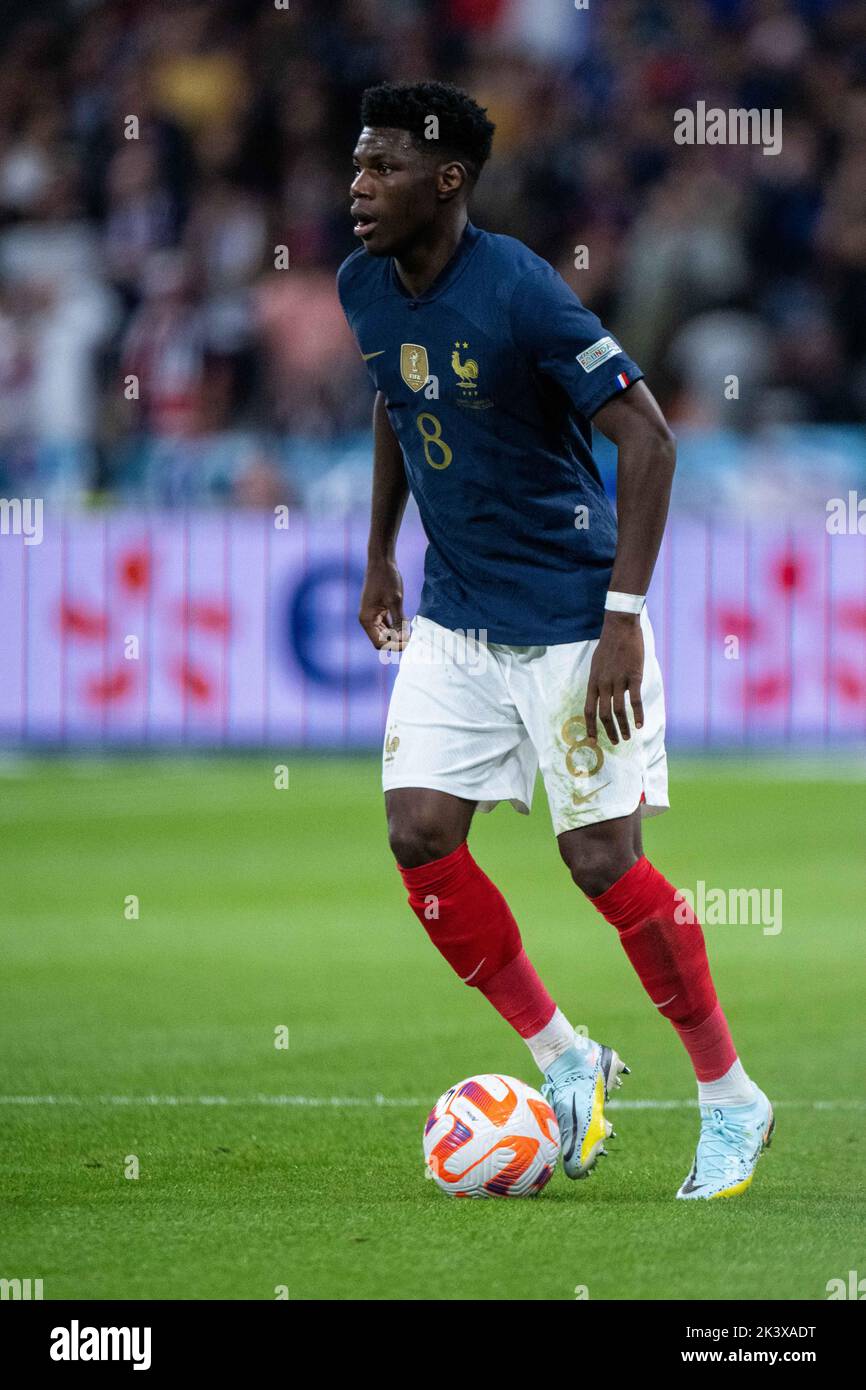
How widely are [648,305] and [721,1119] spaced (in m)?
11.5

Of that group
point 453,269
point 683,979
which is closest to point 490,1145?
point 683,979

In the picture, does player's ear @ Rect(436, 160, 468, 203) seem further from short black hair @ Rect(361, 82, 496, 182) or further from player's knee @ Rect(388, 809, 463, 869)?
player's knee @ Rect(388, 809, 463, 869)

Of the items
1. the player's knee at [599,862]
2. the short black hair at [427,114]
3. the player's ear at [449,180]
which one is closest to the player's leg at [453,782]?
the player's knee at [599,862]

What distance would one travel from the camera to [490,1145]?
4875 millimetres

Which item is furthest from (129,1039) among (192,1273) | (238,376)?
(238,376)

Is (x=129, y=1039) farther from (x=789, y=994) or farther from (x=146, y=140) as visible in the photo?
(x=146, y=140)

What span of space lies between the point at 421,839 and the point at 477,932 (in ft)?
0.87

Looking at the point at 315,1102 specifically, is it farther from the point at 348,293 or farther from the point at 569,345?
the point at 569,345

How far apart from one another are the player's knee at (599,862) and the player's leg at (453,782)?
0.24 metres

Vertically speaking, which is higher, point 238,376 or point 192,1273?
point 238,376

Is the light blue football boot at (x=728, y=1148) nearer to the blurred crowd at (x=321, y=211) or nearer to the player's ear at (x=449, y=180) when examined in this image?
the player's ear at (x=449, y=180)

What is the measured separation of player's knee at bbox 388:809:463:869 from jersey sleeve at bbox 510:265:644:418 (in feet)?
3.11

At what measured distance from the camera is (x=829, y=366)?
1628 cm

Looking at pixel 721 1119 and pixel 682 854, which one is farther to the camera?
pixel 682 854
